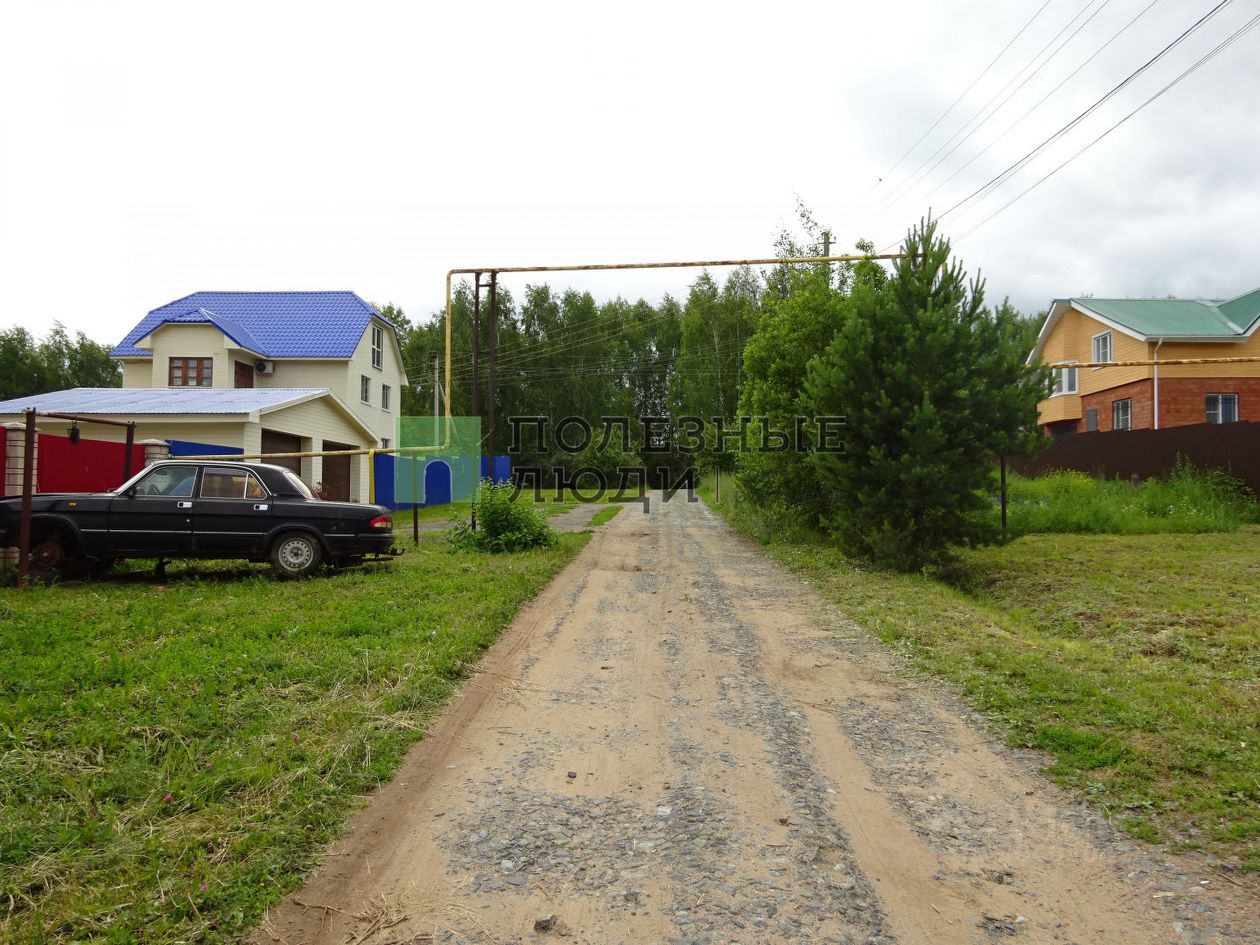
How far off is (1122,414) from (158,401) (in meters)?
30.6

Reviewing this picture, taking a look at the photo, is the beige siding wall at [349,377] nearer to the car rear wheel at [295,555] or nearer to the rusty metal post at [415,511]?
the rusty metal post at [415,511]

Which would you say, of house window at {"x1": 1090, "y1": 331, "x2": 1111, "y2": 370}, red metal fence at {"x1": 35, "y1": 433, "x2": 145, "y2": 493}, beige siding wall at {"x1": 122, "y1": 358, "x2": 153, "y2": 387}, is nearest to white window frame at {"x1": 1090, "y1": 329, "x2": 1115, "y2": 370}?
house window at {"x1": 1090, "y1": 331, "x2": 1111, "y2": 370}

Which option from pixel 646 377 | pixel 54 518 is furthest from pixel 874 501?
pixel 646 377

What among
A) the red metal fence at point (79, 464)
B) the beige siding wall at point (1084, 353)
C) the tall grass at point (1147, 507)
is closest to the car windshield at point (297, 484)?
the red metal fence at point (79, 464)

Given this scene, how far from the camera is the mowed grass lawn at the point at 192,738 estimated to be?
3057 millimetres

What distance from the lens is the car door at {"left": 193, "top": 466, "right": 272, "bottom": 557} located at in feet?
34.4

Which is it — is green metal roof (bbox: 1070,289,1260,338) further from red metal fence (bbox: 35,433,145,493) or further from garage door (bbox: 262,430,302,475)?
red metal fence (bbox: 35,433,145,493)

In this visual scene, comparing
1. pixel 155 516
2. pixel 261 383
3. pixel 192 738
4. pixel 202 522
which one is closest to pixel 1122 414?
pixel 202 522

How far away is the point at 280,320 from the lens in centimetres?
3038

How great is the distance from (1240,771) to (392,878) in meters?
4.36

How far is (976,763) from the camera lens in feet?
15.0

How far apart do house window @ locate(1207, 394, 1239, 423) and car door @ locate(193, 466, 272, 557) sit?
27.9 m

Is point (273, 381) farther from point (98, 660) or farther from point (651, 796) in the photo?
point (651, 796)

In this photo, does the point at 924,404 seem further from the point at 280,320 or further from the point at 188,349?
the point at 280,320
